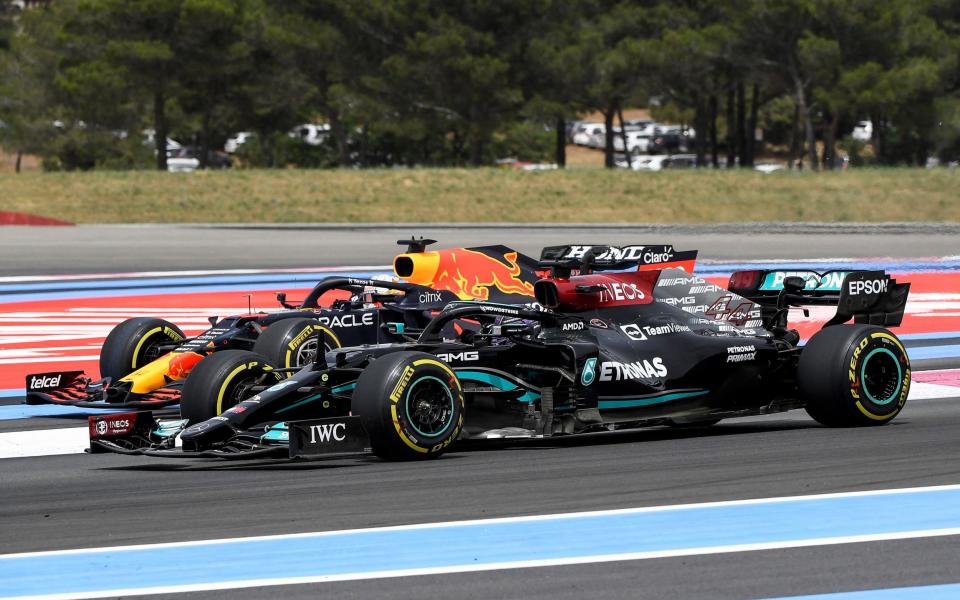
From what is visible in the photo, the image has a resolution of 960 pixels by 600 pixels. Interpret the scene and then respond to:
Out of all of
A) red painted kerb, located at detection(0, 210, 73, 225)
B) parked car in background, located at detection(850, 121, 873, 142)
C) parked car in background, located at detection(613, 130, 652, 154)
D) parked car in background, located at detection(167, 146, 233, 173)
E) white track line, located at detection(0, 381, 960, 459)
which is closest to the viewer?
white track line, located at detection(0, 381, 960, 459)

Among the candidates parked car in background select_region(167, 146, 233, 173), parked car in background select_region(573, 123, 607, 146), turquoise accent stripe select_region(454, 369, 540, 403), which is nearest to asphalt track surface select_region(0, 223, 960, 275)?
turquoise accent stripe select_region(454, 369, 540, 403)

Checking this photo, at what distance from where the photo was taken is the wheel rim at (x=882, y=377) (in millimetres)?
10555

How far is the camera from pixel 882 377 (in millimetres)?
10656

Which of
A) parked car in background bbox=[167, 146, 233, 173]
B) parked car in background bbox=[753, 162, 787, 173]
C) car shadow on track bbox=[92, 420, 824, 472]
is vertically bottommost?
car shadow on track bbox=[92, 420, 824, 472]

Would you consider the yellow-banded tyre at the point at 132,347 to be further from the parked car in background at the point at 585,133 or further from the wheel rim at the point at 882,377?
the parked car in background at the point at 585,133

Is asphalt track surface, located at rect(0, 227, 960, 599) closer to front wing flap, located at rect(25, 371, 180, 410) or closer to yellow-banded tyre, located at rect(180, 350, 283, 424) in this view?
front wing flap, located at rect(25, 371, 180, 410)

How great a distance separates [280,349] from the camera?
11.4m

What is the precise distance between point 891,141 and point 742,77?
17.4m

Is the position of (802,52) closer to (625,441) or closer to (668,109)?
(668,109)

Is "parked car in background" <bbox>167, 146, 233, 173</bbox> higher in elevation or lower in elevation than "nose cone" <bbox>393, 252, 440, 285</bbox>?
higher

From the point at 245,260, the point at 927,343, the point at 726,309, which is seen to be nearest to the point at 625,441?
the point at 726,309

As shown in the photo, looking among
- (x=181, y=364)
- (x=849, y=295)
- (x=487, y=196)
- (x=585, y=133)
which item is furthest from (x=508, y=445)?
(x=585, y=133)

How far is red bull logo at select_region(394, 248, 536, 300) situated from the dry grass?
33916 mm

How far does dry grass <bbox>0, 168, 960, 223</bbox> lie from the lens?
4853 cm
